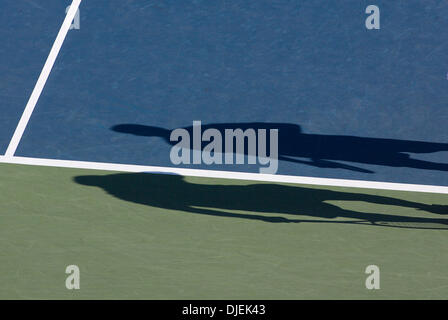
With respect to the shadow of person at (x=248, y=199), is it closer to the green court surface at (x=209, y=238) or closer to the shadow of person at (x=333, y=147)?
the green court surface at (x=209, y=238)

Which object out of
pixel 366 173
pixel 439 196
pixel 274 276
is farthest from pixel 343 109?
pixel 274 276

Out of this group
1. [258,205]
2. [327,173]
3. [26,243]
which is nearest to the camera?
[26,243]

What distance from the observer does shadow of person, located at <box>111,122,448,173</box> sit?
14969mm

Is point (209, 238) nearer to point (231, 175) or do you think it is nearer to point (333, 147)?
point (231, 175)

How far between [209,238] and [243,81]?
17.6ft

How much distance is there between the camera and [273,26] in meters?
17.4

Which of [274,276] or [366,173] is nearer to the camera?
[274,276]

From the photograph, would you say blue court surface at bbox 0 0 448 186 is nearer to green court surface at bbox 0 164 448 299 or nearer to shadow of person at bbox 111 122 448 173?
shadow of person at bbox 111 122 448 173

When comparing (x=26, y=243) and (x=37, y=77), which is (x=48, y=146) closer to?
(x=37, y=77)

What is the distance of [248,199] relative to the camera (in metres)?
13.5
